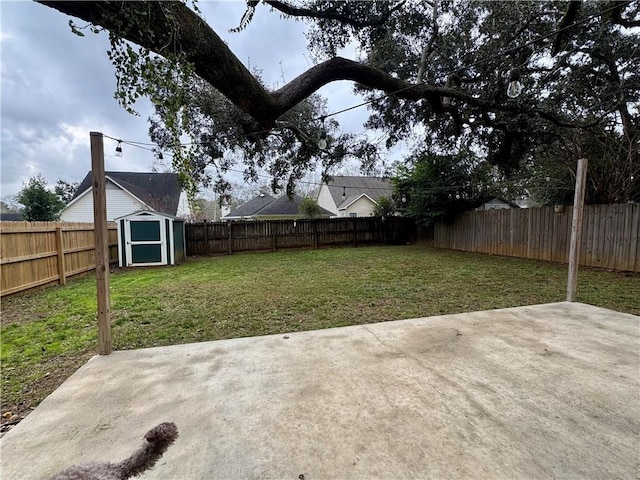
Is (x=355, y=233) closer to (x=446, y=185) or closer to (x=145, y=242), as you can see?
(x=446, y=185)

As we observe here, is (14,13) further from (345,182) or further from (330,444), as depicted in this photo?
(345,182)

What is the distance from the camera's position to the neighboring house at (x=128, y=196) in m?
14.7

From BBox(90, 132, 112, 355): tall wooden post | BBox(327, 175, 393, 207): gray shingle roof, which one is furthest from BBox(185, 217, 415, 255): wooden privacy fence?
BBox(327, 175, 393, 207): gray shingle roof

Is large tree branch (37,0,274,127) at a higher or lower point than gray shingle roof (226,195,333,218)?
higher

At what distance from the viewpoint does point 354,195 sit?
23.0 metres

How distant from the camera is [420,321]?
10.1 ft

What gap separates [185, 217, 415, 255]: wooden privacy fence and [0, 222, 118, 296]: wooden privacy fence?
173 inches

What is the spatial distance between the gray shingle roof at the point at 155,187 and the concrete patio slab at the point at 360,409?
1623cm

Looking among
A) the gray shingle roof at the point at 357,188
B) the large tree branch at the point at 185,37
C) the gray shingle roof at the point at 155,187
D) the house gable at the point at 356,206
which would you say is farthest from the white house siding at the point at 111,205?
the large tree branch at the point at 185,37

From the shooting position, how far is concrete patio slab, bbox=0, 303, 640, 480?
1.22 metres

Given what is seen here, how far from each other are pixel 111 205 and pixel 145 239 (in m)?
8.67

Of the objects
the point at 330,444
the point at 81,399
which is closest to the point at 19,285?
the point at 81,399

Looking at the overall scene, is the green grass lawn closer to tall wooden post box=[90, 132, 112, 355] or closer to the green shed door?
tall wooden post box=[90, 132, 112, 355]

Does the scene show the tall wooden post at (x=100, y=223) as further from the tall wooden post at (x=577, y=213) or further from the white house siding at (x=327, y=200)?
the white house siding at (x=327, y=200)
